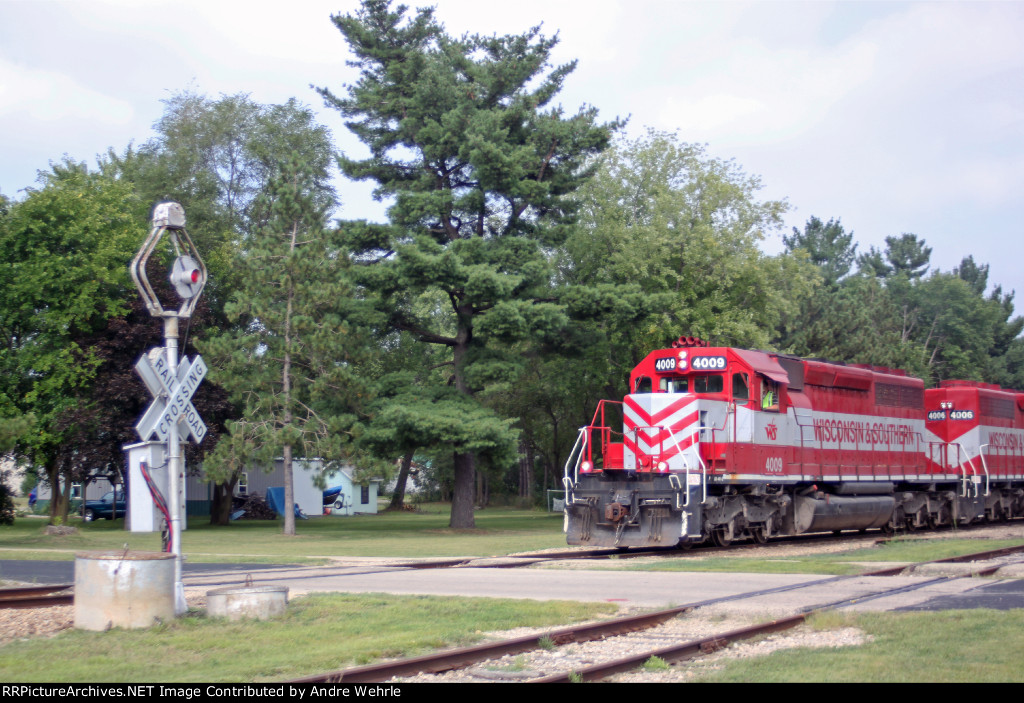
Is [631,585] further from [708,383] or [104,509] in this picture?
[104,509]

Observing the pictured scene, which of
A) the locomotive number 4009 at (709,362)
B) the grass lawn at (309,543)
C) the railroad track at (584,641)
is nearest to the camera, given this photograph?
the railroad track at (584,641)

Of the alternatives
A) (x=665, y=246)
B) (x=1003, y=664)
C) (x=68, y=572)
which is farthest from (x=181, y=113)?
(x=1003, y=664)

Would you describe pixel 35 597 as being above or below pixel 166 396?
below

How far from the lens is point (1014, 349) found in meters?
89.4

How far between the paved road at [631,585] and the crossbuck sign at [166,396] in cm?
337

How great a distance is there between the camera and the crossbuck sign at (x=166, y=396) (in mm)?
10570

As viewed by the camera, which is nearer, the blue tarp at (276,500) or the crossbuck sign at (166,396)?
the crossbuck sign at (166,396)

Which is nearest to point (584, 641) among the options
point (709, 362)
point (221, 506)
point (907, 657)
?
point (907, 657)

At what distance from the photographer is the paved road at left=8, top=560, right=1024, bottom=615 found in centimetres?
1159

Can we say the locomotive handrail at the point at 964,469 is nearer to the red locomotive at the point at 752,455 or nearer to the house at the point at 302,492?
the red locomotive at the point at 752,455

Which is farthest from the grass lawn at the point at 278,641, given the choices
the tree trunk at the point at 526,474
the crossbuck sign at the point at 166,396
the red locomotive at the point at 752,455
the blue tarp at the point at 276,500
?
the tree trunk at the point at 526,474

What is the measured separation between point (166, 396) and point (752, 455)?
1343 cm

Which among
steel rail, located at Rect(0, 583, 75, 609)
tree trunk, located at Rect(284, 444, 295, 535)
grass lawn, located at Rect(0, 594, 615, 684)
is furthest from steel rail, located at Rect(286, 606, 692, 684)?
tree trunk, located at Rect(284, 444, 295, 535)

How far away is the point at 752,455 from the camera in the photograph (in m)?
20.4
